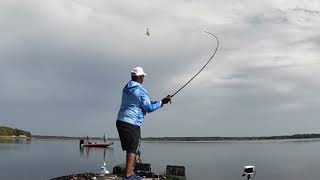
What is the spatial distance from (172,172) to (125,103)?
7914mm

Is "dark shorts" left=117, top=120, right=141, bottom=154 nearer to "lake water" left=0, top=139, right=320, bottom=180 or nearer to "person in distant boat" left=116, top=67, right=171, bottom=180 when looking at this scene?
"person in distant boat" left=116, top=67, right=171, bottom=180

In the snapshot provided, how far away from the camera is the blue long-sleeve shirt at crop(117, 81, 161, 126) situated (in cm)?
1064

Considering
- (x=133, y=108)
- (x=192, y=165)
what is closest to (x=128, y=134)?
(x=133, y=108)

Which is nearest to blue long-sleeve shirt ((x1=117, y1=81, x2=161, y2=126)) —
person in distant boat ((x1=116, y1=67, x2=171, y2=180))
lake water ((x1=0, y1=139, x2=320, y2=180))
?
person in distant boat ((x1=116, y1=67, x2=171, y2=180))

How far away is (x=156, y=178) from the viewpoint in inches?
610

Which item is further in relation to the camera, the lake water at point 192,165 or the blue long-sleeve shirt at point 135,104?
the lake water at point 192,165

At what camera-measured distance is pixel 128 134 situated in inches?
423

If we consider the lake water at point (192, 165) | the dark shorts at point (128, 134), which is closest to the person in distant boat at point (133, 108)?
the dark shorts at point (128, 134)

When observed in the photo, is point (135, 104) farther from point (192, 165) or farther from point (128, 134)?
point (192, 165)

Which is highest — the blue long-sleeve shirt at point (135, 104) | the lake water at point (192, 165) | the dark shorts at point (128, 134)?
the blue long-sleeve shirt at point (135, 104)

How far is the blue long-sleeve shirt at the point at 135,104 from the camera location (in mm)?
10641

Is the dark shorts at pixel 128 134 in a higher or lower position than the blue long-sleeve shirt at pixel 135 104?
lower

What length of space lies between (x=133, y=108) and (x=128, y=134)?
506mm

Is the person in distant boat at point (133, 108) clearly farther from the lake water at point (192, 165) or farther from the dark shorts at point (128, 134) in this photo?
the lake water at point (192, 165)
